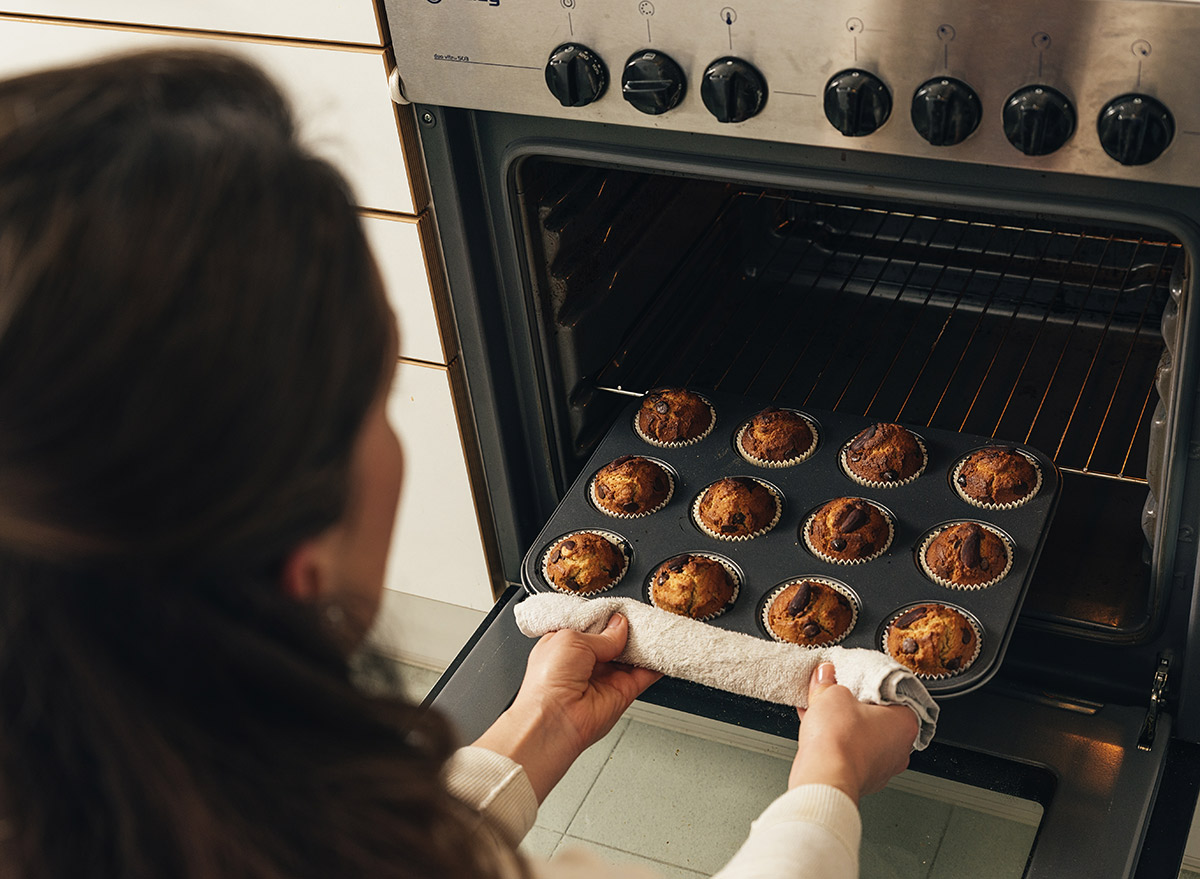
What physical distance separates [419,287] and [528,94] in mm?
330

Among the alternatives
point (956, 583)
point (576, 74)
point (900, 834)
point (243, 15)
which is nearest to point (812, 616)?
point (956, 583)

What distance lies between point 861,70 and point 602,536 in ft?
2.03

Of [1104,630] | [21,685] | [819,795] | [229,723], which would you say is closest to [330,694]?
[229,723]

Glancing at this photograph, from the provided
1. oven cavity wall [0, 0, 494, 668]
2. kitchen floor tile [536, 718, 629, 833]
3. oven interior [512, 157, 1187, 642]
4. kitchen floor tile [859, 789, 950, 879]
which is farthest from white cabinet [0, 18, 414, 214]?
kitchen floor tile [859, 789, 950, 879]

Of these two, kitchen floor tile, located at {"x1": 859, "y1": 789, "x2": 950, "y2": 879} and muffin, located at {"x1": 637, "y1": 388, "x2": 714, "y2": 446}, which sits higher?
muffin, located at {"x1": 637, "y1": 388, "x2": 714, "y2": 446}

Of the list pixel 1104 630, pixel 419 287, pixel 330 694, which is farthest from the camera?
pixel 419 287

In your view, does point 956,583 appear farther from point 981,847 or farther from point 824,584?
point 981,847

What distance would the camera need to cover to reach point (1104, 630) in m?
1.37

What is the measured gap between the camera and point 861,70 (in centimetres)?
107

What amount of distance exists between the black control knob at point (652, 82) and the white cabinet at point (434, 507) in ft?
1.70

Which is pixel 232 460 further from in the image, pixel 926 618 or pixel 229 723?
pixel 926 618

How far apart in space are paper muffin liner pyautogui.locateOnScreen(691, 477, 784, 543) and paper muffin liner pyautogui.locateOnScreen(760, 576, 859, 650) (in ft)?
0.26

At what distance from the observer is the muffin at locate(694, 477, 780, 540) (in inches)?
54.4

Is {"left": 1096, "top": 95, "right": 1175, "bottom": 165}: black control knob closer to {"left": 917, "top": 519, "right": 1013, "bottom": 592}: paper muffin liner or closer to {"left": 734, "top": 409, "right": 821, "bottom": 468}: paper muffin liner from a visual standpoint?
{"left": 917, "top": 519, "right": 1013, "bottom": 592}: paper muffin liner
